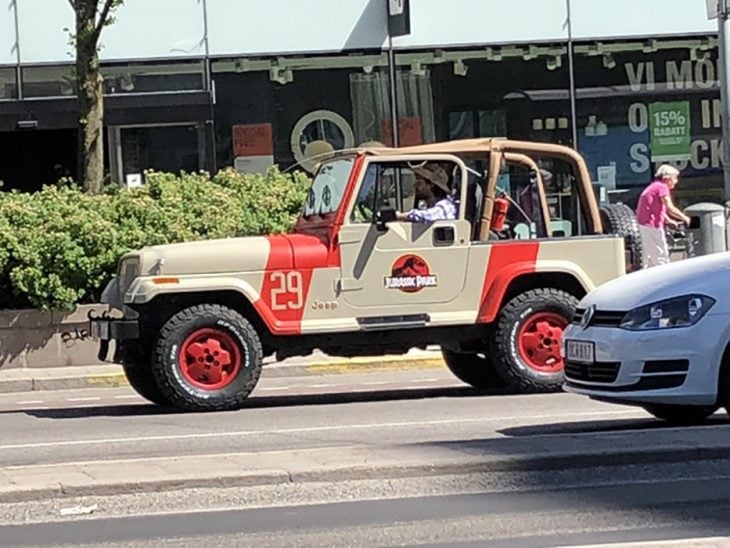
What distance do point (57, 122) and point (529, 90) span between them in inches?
268

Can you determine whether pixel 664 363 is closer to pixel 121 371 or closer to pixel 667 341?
pixel 667 341

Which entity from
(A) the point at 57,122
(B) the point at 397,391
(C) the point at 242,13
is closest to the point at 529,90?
(C) the point at 242,13

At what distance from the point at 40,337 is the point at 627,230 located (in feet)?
22.2

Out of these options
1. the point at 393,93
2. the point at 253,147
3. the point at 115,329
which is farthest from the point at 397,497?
the point at 393,93

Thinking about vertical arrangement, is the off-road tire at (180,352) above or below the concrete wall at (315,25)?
below

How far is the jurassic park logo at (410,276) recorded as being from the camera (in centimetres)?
1286

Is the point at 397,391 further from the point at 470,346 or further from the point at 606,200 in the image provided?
the point at 606,200

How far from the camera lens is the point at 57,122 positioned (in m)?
21.5

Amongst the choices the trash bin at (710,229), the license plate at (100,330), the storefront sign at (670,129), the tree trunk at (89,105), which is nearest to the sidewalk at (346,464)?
the license plate at (100,330)

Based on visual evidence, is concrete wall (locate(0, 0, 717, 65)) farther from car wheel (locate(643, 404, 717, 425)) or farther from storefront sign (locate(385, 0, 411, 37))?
car wheel (locate(643, 404, 717, 425))

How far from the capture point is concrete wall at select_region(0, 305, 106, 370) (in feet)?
55.3

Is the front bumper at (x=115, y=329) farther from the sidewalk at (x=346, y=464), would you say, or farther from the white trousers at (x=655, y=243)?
the white trousers at (x=655, y=243)

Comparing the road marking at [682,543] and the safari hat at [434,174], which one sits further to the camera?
the safari hat at [434,174]

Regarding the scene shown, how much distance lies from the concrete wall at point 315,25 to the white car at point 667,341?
13.0 metres
